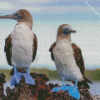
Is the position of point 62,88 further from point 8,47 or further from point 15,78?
point 8,47

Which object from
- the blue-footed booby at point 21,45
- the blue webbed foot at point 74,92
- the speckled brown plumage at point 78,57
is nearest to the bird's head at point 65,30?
the speckled brown plumage at point 78,57

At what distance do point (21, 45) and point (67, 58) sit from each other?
33.4 inches

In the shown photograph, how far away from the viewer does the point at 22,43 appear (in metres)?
5.48

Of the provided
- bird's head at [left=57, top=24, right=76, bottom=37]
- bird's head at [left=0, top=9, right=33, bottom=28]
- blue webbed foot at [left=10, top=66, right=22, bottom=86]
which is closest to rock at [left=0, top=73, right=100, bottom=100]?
blue webbed foot at [left=10, top=66, right=22, bottom=86]

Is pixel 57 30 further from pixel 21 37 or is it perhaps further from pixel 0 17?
pixel 0 17

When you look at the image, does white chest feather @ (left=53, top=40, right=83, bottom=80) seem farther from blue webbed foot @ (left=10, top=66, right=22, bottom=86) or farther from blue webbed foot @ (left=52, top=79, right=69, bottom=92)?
blue webbed foot @ (left=10, top=66, right=22, bottom=86)

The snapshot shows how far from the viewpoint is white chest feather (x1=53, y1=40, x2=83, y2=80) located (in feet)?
18.2

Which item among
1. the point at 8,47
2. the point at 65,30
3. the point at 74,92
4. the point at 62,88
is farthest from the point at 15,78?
the point at 65,30

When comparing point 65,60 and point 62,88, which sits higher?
point 65,60

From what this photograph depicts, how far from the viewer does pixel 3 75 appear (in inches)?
227

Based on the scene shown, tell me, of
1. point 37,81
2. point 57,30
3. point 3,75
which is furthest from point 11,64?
point 57,30

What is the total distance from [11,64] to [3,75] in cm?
25

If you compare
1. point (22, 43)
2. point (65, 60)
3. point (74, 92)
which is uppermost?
point (22, 43)

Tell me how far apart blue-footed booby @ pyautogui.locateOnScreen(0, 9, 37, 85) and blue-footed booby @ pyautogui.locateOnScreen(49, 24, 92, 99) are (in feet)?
1.44
